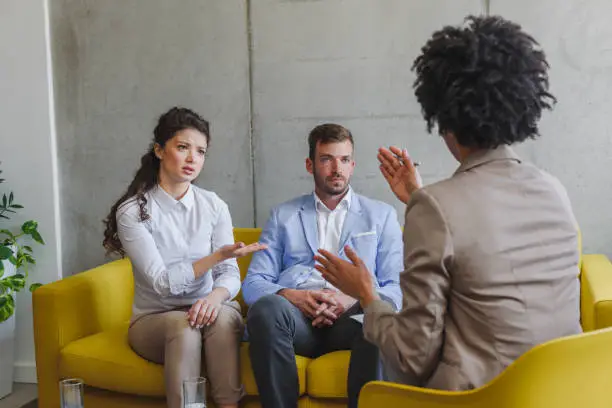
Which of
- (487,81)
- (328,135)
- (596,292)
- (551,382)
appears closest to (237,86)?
(328,135)

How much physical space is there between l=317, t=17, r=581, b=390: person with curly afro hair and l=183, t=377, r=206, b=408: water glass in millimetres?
521

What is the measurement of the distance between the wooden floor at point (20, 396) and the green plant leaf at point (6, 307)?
Answer: 413mm

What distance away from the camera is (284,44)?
12.1 feet

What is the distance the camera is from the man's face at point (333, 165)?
322 cm

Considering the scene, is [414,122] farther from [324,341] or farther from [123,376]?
[123,376]

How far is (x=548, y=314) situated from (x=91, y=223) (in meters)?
2.83

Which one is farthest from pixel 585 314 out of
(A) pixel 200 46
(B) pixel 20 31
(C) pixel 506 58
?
(B) pixel 20 31

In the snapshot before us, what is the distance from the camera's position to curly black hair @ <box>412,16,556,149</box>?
171 centimetres

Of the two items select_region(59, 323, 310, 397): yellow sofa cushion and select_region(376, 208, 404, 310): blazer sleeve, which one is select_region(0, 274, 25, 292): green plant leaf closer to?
select_region(59, 323, 310, 397): yellow sofa cushion

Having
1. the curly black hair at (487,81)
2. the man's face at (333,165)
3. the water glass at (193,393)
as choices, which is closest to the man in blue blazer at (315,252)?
the man's face at (333,165)

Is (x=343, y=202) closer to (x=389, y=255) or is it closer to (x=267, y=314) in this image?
(x=389, y=255)

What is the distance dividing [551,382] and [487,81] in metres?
0.67

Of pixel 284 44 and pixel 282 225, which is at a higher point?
pixel 284 44

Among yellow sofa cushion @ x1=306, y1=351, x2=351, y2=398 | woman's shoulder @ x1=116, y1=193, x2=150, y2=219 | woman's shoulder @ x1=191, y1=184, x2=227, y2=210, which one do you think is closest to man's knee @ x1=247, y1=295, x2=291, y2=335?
yellow sofa cushion @ x1=306, y1=351, x2=351, y2=398
